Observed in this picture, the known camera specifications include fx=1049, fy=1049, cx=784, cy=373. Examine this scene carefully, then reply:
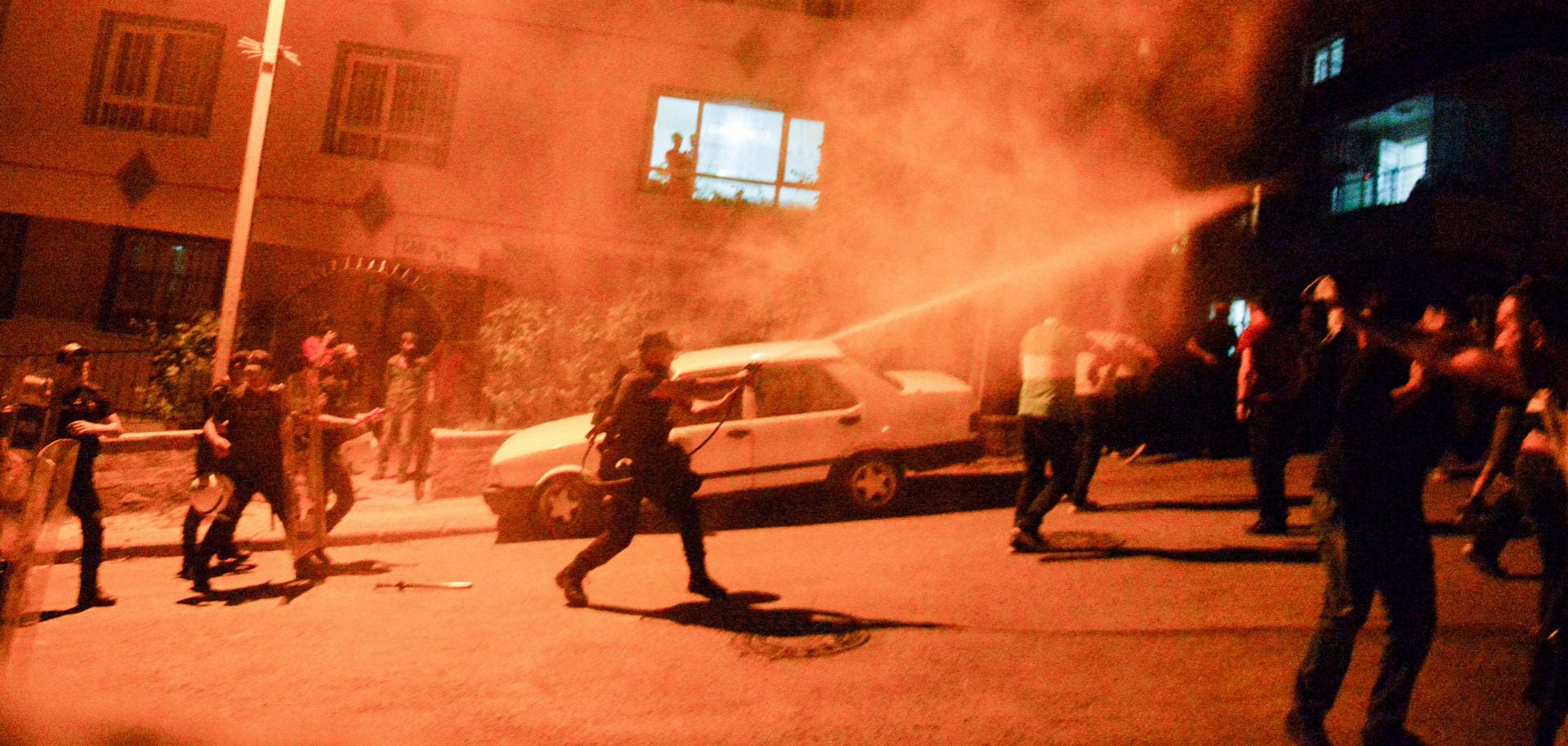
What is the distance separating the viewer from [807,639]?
5.34m

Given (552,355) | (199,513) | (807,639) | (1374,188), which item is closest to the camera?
(807,639)

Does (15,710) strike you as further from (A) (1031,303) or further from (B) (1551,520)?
(A) (1031,303)

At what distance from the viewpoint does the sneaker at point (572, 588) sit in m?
5.93

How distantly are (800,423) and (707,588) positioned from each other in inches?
89.3

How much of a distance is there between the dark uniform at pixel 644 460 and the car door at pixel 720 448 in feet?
6.90

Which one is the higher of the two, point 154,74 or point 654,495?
point 154,74

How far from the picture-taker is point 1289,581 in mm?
5957

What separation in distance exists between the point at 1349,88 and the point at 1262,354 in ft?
40.0

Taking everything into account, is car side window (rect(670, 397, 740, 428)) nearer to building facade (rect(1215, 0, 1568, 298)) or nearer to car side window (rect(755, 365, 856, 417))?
car side window (rect(755, 365, 856, 417))

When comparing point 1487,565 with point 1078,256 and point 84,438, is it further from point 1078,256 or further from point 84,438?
point 84,438

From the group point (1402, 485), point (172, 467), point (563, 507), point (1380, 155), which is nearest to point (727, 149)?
point (563, 507)

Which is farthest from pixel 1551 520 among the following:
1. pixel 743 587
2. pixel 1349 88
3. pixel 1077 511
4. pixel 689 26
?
pixel 1349 88

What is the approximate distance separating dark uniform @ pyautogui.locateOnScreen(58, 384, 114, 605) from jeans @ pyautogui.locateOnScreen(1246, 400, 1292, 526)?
7158 millimetres

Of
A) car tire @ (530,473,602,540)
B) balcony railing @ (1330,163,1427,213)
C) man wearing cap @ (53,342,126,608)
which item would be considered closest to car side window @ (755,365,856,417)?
car tire @ (530,473,602,540)
